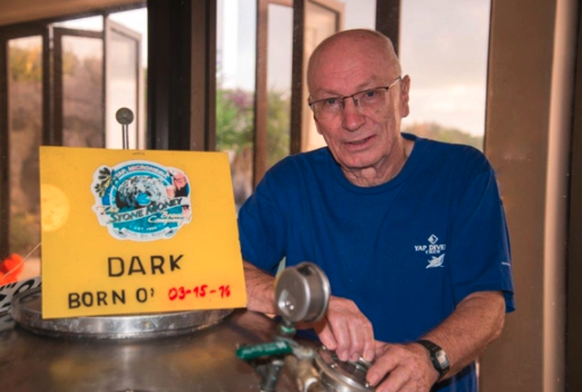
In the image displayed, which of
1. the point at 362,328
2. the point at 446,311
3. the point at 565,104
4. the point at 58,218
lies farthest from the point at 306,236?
the point at 565,104

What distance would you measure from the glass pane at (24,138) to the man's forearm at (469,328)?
1.45 metres

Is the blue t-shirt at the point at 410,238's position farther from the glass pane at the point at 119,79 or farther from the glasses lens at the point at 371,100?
the glass pane at the point at 119,79

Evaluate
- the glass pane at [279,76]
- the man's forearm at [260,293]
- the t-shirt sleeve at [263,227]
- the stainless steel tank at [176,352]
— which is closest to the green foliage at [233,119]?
the glass pane at [279,76]

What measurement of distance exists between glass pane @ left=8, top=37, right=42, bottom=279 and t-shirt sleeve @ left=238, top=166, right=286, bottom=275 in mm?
913

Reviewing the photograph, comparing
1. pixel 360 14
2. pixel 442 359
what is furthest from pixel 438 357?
pixel 360 14

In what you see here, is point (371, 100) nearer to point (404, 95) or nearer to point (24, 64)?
point (404, 95)

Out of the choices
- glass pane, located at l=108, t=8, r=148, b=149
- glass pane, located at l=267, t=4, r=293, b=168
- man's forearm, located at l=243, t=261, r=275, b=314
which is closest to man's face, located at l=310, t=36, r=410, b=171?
man's forearm, located at l=243, t=261, r=275, b=314

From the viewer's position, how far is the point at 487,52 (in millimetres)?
1682

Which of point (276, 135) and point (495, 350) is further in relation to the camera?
point (276, 135)

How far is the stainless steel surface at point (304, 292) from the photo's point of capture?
57 cm

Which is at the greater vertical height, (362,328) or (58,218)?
(58,218)

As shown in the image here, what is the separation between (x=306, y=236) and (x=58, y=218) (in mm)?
649

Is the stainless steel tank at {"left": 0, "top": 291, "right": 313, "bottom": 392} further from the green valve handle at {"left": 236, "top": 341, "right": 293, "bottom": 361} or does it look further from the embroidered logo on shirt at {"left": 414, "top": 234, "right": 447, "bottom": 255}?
the embroidered logo on shirt at {"left": 414, "top": 234, "right": 447, "bottom": 255}

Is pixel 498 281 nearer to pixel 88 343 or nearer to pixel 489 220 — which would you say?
pixel 489 220
